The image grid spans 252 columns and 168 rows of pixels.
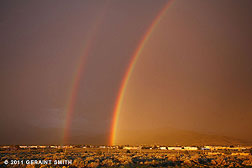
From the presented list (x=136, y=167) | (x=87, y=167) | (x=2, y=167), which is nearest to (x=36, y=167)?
(x=2, y=167)

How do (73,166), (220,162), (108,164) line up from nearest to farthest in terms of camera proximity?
1. (73,166)
2. (108,164)
3. (220,162)

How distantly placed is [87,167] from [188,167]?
16.6m

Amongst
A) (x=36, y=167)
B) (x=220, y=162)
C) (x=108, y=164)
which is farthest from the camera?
(x=220, y=162)

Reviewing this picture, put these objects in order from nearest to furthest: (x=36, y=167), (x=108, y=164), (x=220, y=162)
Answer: (x=36, y=167) < (x=108, y=164) < (x=220, y=162)

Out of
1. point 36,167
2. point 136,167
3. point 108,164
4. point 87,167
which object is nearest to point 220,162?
point 136,167

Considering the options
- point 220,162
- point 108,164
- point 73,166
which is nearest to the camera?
point 73,166

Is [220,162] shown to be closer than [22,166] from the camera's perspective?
No

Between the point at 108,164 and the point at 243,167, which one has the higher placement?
the point at 108,164

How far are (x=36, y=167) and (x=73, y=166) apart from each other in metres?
5.80

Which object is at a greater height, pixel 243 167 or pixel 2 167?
pixel 2 167

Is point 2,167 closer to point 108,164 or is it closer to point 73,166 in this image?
point 73,166

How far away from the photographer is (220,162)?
40.6 metres

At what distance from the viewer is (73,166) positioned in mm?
35188

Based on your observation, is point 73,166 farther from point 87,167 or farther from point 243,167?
point 243,167
